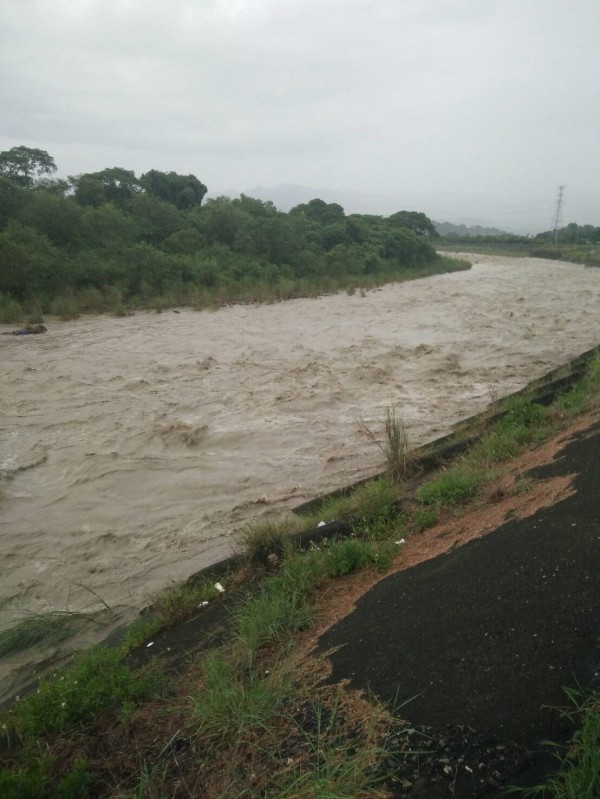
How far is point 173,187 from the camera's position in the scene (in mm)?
40406

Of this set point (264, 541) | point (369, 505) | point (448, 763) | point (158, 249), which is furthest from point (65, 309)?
point (448, 763)

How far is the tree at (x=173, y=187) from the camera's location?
39562mm

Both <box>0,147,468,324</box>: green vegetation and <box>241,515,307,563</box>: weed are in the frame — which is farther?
<box>0,147,468,324</box>: green vegetation

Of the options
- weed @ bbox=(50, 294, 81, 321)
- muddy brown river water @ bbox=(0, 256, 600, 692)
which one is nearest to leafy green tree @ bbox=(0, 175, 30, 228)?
weed @ bbox=(50, 294, 81, 321)

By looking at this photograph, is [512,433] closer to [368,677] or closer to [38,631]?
[368,677]

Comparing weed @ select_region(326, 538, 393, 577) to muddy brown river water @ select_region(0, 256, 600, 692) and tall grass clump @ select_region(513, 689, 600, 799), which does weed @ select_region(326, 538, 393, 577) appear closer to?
muddy brown river water @ select_region(0, 256, 600, 692)

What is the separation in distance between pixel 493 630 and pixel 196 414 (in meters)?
8.53

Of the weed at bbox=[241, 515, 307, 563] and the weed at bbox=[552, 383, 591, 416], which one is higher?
the weed at bbox=[552, 383, 591, 416]

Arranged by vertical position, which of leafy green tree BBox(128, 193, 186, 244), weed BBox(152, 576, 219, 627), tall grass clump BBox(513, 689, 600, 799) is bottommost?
weed BBox(152, 576, 219, 627)

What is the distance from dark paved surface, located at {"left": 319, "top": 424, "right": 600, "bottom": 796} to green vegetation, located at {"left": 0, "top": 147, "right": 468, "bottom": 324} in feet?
56.8

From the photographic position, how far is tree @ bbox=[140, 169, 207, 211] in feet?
130

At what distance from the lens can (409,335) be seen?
58.6 ft

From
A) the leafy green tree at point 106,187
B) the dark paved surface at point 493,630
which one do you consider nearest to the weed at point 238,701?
the dark paved surface at point 493,630

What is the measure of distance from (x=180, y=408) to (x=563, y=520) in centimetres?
842
